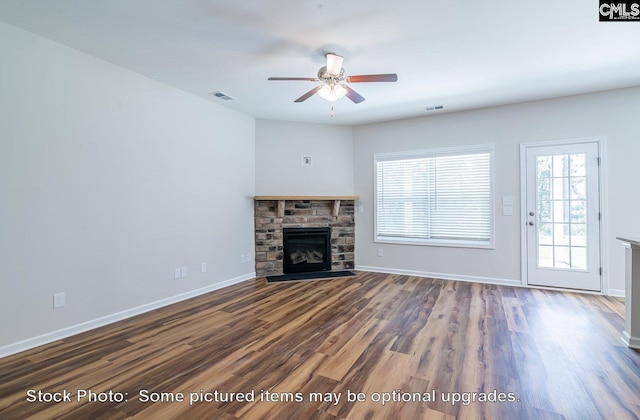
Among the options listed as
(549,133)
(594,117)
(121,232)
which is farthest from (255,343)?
(594,117)

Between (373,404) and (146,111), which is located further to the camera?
(146,111)

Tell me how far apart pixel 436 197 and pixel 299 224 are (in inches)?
93.9

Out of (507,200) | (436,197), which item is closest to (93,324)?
(436,197)

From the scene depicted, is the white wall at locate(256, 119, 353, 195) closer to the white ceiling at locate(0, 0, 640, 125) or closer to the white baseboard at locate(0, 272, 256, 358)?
the white ceiling at locate(0, 0, 640, 125)

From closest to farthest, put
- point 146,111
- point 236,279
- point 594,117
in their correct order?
point 146,111, point 594,117, point 236,279

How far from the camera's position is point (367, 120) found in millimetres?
5062

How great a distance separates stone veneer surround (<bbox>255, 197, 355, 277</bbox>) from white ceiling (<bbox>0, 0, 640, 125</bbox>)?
1.96 meters

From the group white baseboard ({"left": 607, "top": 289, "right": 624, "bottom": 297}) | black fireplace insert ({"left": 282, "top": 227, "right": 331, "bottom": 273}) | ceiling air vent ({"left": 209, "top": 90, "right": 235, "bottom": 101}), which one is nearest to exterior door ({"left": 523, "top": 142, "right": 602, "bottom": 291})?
white baseboard ({"left": 607, "top": 289, "right": 624, "bottom": 297})

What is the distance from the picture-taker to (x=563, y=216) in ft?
13.2

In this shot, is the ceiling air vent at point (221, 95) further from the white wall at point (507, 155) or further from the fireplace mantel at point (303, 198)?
the white wall at point (507, 155)

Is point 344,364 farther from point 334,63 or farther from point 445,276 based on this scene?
point 445,276

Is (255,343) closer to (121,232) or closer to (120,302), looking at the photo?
(120,302)

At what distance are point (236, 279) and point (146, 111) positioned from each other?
2.67m

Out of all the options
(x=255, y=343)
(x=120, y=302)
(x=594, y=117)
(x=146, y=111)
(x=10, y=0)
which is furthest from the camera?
(x=594, y=117)
